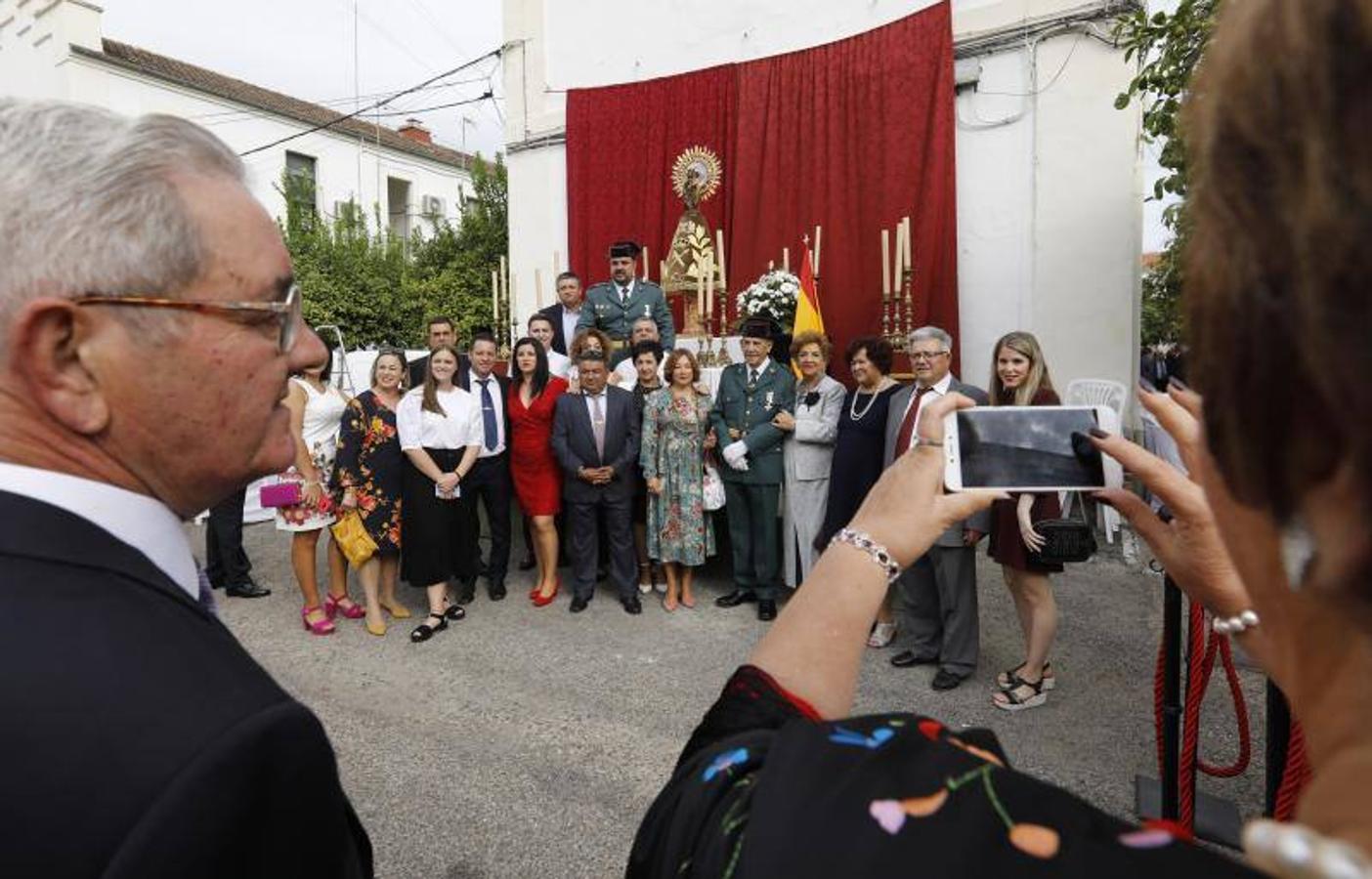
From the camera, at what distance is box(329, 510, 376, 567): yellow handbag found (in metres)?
4.99

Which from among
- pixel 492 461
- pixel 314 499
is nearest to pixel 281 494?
pixel 314 499

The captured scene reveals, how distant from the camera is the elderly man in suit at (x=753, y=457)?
5195mm

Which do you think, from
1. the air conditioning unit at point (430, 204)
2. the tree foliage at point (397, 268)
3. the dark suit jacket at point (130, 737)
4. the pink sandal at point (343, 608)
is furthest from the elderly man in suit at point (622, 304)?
the air conditioning unit at point (430, 204)

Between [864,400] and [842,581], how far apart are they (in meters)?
3.85

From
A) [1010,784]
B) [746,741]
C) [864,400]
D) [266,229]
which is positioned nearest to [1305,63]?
[1010,784]

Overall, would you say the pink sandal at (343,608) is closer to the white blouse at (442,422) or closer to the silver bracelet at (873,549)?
the white blouse at (442,422)

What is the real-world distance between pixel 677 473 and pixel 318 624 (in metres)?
2.53

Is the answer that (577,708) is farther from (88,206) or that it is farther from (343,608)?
(88,206)

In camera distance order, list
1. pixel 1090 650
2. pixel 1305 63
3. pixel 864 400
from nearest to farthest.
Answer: pixel 1305 63 → pixel 1090 650 → pixel 864 400

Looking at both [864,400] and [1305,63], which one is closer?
[1305,63]

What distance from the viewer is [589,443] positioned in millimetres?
5434

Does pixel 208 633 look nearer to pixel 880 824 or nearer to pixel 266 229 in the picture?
pixel 266 229

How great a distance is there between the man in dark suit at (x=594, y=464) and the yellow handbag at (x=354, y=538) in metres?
1.33

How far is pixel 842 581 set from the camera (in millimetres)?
1085
